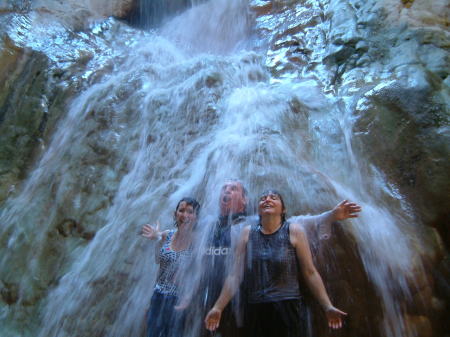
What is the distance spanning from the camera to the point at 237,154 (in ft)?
14.5

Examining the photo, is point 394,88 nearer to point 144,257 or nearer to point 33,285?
point 144,257

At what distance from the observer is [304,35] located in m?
7.39

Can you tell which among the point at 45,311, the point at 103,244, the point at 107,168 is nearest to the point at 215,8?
the point at 107,168

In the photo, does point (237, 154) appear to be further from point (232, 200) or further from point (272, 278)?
point (272, 278)

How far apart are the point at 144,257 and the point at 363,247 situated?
2.27 metres

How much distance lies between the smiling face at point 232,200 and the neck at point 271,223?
37cm

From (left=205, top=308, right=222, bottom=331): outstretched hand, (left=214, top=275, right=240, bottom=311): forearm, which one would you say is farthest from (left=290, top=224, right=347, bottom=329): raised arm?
(left=205, top=308, right=222, bottom=331): outstretched hand

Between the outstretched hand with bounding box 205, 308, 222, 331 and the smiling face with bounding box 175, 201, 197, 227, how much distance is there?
3.01ft

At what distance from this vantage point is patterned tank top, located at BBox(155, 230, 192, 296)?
10.5 ft

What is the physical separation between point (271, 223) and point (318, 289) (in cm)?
65

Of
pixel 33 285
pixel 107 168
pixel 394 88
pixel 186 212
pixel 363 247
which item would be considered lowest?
pixel 33 285

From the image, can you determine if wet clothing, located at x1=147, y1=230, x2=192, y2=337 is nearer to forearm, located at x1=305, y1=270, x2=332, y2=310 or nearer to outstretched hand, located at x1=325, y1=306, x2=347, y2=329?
forearm, located at x1=305, y1=270, x2=332, y2=310

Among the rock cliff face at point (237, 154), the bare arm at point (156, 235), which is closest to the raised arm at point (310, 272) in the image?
the rock cliff face at point (237, 154)

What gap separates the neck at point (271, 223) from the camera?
3.13 metres
